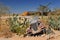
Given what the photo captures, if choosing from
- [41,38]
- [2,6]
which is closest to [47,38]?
[41,38]

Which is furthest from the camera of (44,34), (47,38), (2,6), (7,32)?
(2,6)

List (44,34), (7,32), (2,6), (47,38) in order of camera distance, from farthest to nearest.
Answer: (2,6) < (7,32) < (44,34) < (47,38)

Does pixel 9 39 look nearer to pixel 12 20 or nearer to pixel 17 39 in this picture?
pixel 17 39

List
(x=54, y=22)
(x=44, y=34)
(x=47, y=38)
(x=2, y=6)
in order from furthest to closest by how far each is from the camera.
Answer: (x=2, y=6)
(x=54, y=22)
(x=44, y=34)
(x=47, y=38)

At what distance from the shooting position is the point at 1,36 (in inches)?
443

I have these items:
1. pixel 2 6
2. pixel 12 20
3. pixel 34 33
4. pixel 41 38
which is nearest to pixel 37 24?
pixel 34 33

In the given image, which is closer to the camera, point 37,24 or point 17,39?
point 17,39

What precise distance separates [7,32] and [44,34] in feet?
7.52

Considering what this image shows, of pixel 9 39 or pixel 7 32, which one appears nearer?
pixel 9 39

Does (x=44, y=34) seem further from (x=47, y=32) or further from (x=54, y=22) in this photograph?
(x=54, y=22)

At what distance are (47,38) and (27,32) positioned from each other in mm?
1820

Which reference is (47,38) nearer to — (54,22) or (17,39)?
(17,39)

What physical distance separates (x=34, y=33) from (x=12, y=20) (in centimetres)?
334

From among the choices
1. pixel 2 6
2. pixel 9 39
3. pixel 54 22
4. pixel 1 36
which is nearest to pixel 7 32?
pixel 1 36
